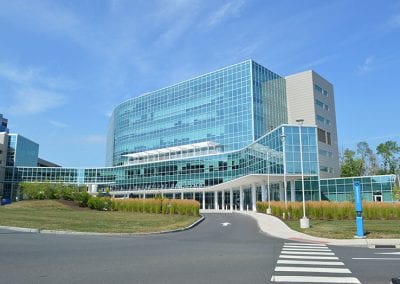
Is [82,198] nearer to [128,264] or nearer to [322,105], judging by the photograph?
[128,264]

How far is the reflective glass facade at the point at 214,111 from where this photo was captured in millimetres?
74875

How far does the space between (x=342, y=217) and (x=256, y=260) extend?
24.8 meters

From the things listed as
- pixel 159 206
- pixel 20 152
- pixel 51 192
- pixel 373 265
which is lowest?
pixel 373 265

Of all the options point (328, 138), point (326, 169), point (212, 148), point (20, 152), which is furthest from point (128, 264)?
point (20, 152)

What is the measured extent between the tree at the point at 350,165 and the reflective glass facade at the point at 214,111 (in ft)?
53.4

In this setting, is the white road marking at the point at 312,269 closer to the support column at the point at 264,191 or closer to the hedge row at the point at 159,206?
the hedge row at the point at 159,206

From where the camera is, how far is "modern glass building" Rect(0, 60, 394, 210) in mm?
52938

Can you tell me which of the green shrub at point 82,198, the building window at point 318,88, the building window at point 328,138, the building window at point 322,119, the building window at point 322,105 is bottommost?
the green shrub at point 82,198

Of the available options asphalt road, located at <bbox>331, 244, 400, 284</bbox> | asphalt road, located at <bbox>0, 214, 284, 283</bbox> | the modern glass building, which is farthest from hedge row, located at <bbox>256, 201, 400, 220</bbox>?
asphalt road, located at <bbox>0, 214, 284, 283</bbox>

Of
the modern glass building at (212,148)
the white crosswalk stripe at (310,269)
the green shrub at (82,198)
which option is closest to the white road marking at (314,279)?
the white crosswalk stripe at (310,269)

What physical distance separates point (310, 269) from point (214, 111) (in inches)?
2801

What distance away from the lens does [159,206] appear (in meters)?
42.2

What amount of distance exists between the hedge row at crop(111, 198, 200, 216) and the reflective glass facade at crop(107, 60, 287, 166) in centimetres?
3343

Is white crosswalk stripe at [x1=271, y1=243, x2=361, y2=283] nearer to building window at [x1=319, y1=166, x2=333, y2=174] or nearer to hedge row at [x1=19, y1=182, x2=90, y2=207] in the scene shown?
hedge row at [x1=19, y1=182, x2=90, y2=207]
